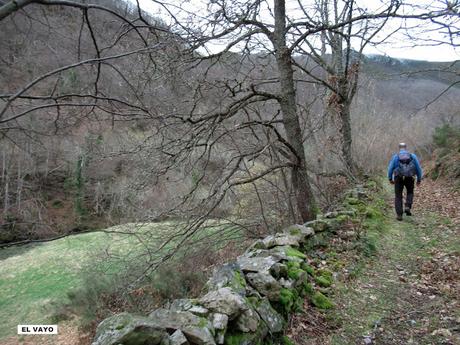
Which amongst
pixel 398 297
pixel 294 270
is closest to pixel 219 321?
pixel 294 270

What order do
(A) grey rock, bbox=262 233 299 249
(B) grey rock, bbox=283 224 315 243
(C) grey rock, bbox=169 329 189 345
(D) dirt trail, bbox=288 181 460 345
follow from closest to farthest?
(C) grey rock, bbox=169 329 189 345
(D) dirt trail, bbox=288 181 460 345
(A) grey rock, bbox=262 233 299 249
(B) grey rock, bbox=283 224 315 243

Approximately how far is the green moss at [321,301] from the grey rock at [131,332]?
223 centimetres

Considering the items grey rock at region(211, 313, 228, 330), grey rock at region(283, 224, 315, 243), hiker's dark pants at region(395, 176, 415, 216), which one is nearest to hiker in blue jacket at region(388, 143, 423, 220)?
hiker's dark pants at region(395, 176, 415, 216)

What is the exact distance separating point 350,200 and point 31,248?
58.2ft

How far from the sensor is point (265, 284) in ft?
11.8

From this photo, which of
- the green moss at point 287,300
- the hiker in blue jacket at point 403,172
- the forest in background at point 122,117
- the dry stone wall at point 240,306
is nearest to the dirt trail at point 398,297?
the green moss at point 287,300

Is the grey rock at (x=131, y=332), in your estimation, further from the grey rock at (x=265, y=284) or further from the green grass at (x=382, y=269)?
the green grass at (x=382, y=269)

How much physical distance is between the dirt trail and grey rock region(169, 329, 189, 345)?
1511mm

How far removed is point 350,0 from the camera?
6.38 meters

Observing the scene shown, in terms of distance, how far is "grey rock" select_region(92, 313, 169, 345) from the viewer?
226 cm

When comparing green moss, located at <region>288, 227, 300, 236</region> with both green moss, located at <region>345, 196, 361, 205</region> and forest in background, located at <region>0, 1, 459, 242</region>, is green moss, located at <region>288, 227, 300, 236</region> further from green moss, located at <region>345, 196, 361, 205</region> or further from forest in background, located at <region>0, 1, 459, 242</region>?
green moss, located at <region>345, 196, 361, 205</region>

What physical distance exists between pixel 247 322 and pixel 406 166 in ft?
20.2

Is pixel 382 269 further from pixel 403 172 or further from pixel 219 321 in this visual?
pixel 219 321

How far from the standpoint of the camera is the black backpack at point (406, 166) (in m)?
7.57
